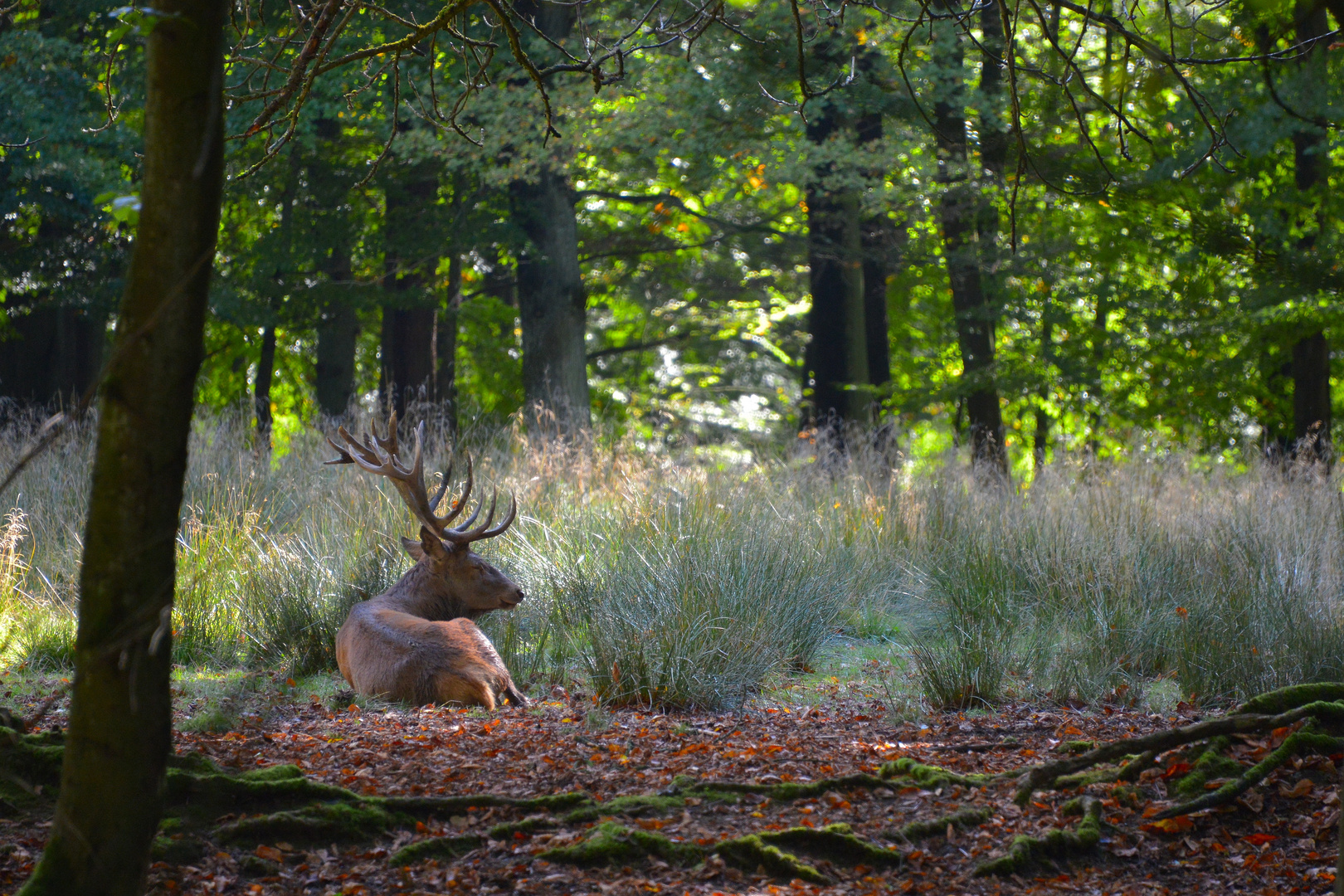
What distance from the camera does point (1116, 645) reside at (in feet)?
18.7

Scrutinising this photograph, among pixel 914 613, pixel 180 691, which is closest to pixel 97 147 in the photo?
pixel 180 691

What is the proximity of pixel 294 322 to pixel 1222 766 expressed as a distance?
46.9ft

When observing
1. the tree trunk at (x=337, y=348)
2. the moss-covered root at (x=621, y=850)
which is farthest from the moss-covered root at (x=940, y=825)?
the tree trunk at (x=337, y=348)

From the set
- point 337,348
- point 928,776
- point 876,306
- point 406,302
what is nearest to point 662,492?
point 928,776

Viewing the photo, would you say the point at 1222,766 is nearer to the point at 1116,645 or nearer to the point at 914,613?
the point at 1116,645

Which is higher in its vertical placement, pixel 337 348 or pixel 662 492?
pixel 337 348

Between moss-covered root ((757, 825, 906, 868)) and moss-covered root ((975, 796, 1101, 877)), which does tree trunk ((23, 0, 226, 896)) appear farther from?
moss-covered root ((975, 796, 1101, 877))

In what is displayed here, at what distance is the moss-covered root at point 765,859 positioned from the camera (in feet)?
9.59

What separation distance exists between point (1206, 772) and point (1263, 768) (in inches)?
6.4

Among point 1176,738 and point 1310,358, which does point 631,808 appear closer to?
point 1176,738

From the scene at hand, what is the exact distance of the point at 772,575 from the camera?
21.5ft

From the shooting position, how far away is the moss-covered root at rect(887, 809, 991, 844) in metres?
3.17

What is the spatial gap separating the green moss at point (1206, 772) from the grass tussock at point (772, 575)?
154cm

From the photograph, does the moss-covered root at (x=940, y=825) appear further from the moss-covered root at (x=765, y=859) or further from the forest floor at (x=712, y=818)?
the moss-covered root at (x=765, y=859)
